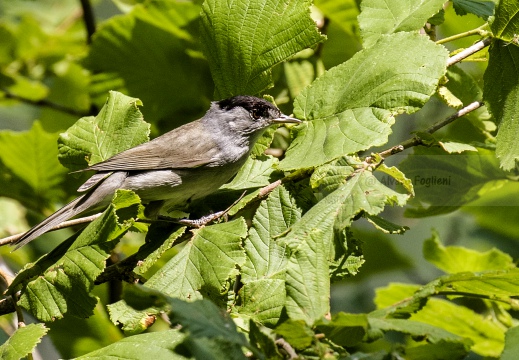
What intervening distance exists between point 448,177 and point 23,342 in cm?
186

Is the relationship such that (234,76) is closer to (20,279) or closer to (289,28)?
(289,28)

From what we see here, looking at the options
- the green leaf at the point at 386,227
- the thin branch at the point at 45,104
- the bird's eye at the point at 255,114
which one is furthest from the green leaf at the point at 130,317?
the thin branch at the point at 45,104

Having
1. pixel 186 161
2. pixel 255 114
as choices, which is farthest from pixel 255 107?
pixel 186 161

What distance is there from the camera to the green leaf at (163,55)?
11.9 feet

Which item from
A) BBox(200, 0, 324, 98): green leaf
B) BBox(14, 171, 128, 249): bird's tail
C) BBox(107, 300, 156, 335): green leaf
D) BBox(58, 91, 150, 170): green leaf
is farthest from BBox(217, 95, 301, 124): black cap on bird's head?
BBox(107, 300, 156, 335): green leaf

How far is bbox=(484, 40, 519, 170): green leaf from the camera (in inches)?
84.4

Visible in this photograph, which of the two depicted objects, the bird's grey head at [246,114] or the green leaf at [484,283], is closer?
the green leaf at [484,283]

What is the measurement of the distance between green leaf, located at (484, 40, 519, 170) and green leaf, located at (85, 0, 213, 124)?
1.81 m

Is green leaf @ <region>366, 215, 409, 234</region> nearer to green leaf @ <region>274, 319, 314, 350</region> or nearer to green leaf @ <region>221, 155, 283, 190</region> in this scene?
green leaf @ <region>221, 155, 283, 190</region>

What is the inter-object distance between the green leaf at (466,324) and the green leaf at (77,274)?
1411 millimetres

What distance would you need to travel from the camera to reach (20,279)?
2154 millimetres

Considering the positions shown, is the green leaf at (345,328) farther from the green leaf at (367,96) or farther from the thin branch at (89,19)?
the thin branch at (89,19)

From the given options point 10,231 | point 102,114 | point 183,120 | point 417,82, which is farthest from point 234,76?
point 10,231

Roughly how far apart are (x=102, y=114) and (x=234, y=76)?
57cm
